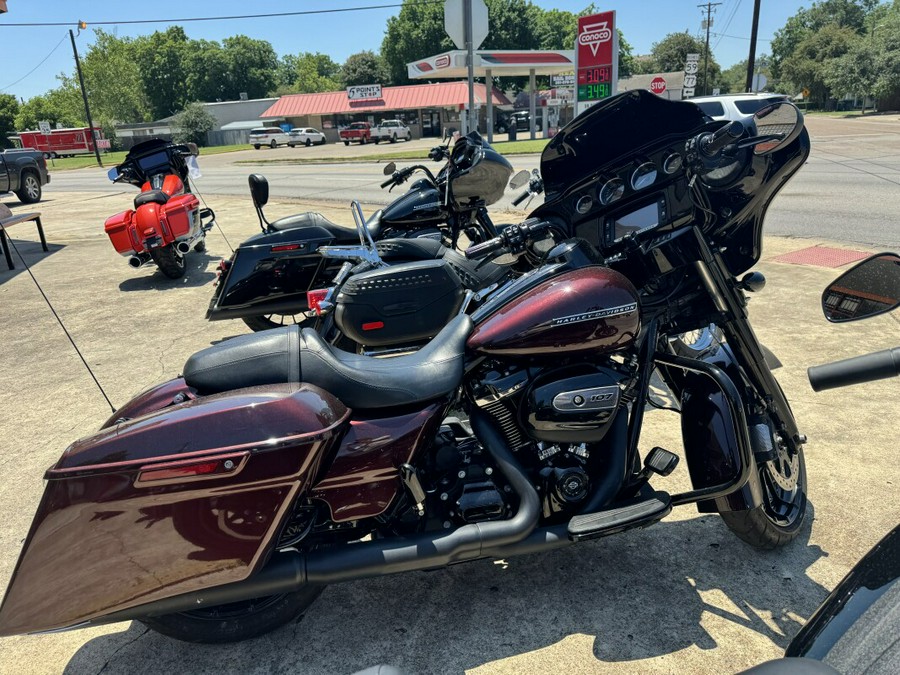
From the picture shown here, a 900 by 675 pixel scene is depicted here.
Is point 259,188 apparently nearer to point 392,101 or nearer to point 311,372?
point 311,372

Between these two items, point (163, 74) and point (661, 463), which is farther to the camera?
point (163, 74)

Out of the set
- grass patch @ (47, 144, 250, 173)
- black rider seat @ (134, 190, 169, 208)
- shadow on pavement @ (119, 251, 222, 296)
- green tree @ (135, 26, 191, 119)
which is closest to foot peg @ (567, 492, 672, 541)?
shadow on pavement @ (119, 251, 222, 296)

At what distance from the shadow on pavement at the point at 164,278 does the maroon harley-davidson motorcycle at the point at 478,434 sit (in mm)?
5969

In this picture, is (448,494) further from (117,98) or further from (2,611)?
(117,98)

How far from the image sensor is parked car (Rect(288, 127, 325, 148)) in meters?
47.0

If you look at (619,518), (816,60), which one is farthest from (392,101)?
(619,518)

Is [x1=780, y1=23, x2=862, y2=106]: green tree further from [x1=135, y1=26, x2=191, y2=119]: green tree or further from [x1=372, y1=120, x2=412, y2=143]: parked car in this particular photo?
[x1=135, y1=26, x2=191, y2=119]: green tree

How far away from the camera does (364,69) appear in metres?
72.0

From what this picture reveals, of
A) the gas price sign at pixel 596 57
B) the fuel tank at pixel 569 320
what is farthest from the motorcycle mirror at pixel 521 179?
the gas price sign at pixel 596 57

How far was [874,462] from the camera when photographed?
10.5 feet

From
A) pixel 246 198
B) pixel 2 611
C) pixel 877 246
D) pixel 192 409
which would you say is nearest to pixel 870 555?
pixel 192 409

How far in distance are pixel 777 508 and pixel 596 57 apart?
12.7m

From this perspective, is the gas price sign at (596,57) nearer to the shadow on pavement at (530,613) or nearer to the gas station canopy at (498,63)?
the shadow on pavement at (530,613)

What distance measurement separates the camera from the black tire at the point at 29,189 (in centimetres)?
1705
